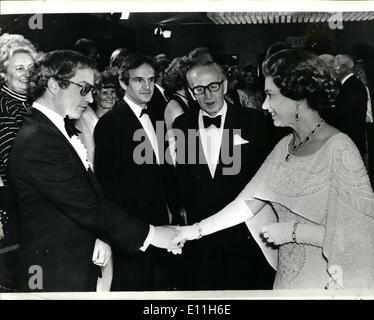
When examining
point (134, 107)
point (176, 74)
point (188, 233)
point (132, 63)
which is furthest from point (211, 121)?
point (188, 233)

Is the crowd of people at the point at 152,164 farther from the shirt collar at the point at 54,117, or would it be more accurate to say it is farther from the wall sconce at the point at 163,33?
the wall sconce at the point at 163,33

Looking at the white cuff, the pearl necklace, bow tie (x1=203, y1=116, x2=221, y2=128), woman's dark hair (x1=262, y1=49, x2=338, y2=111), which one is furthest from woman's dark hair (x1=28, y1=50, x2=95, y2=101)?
the pearl necklace

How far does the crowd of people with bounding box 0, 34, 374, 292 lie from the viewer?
285cm

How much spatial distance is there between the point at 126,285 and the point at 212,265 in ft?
1.85

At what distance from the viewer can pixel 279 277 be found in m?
2.83

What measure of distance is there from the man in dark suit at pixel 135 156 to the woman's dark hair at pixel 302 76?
758 millimetres

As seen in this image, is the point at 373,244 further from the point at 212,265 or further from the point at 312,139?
the point at 212,265

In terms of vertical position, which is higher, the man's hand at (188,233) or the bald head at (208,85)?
the bald head at (208,85)

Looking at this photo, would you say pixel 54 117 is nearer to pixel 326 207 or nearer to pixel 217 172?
pixel 217 172

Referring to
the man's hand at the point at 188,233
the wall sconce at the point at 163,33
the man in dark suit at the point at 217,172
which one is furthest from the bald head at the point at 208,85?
the man's hand at the point at 188,233

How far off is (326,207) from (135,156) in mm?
1181

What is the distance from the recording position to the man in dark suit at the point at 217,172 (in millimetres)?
3008

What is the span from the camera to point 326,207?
2699 mm

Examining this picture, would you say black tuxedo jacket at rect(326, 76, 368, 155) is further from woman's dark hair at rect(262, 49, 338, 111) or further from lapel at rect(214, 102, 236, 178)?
lapel at rect(214, 102, 236, 178)
